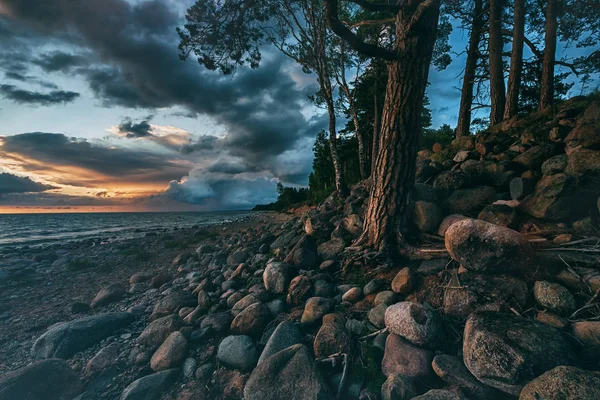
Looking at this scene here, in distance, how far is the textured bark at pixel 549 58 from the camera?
9.70 meters

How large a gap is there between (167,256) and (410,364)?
40.8 ft

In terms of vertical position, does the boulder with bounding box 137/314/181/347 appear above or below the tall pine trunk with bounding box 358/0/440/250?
below

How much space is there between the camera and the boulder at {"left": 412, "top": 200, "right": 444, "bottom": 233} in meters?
4.46

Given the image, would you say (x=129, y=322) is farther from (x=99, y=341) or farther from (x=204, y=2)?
(x=204, y=2)

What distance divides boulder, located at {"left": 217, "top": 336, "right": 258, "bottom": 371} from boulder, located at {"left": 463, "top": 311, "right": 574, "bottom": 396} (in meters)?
2.48

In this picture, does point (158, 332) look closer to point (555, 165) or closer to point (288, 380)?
point (288, 380)

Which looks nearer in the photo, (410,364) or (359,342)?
(410,364)

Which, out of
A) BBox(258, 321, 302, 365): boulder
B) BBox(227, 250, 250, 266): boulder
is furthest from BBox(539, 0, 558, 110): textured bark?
BBox(258, 321, 302, 365): boulder

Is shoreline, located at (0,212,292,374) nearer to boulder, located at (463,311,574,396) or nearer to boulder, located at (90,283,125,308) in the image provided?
boulder, located at (90,283,125,308)

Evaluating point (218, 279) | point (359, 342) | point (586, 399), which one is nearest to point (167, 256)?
point (218, 279)

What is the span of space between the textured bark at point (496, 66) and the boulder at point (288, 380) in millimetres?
12430

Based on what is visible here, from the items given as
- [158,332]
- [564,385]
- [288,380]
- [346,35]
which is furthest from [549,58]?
[158,332]

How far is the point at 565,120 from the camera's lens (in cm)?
564

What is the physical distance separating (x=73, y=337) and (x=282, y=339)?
3767 mm
